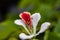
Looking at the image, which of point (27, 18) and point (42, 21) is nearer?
point (27, 18)

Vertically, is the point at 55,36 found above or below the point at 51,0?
below

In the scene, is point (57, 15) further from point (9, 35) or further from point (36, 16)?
point (36, 16)

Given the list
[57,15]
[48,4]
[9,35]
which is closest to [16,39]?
[9,35]

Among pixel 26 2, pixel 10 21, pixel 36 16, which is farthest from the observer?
pixel 26 2

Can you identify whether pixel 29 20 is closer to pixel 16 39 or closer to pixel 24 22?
pixel 24 22

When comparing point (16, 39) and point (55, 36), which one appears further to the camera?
point (16, 39)

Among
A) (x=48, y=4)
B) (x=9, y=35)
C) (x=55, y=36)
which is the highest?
(x=48, y=4)

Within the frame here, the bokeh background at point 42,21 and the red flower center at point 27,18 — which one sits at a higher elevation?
the bokeh background at point 42,21

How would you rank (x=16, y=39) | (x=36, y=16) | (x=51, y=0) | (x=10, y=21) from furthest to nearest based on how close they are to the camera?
(x=51, y=0) < (x=10, y=21) < (x=16, y=39) < (x=36, y=16)

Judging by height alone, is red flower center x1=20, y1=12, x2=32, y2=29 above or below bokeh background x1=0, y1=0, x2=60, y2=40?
below
